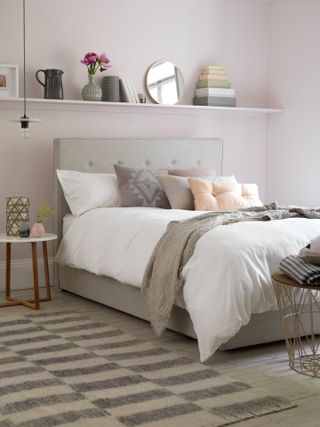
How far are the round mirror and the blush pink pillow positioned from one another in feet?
3.39

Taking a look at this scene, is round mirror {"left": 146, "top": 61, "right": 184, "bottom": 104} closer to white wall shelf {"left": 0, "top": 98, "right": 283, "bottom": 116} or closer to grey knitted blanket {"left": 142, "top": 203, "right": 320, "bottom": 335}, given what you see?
white wall shelf {"left": 0, "top": 98, "right": 283, "bottom": 116}

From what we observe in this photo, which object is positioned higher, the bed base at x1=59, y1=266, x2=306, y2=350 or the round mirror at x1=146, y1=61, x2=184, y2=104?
the round mirror at x1=146, y1=61, x2=184, y2=104

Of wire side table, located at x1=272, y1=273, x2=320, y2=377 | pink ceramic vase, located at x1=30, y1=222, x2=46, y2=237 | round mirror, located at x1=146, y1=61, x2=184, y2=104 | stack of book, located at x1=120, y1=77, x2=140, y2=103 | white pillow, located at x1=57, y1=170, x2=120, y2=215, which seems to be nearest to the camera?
wire side table, located at x1=272, y1=273, x2=320, y2=377

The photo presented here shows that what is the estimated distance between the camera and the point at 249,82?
6.37 m

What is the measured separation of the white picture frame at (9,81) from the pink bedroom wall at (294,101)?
2.40 meters

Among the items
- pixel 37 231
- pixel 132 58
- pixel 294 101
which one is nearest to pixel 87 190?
pixel 37 231

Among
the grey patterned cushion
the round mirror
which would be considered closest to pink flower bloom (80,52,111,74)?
the round mirror

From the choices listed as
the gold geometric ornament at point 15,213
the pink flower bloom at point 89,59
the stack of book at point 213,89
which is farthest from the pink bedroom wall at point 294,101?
the gold geometric ornament at point 15,213

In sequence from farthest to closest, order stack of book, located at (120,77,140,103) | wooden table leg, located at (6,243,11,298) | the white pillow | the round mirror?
the round mirror < stack of book, located at (120,77,140,103) < the white pillow < wooden table leg, located at (6,243,11,298)

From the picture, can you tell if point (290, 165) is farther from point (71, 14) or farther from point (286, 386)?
point (286, 386)

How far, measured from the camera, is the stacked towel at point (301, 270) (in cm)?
303

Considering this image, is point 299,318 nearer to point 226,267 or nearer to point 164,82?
point 226,267

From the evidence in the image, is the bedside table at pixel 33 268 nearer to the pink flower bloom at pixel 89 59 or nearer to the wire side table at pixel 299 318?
the pink flower bloom at pixel 89 59

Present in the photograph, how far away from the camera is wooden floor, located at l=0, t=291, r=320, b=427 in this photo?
277 centimetres
